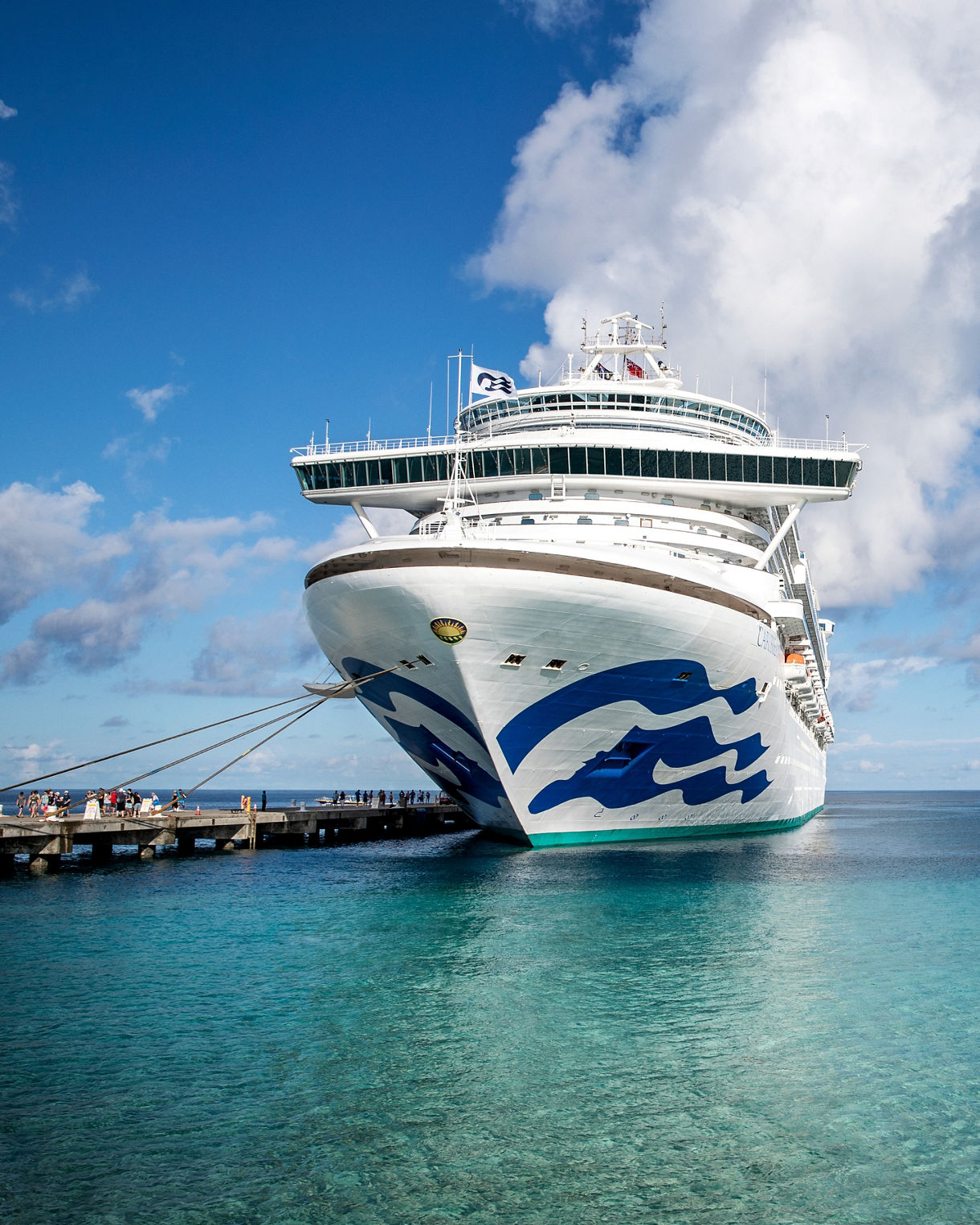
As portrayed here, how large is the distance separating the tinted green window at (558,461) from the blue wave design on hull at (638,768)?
8102 millimetres

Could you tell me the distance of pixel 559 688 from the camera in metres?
22.5

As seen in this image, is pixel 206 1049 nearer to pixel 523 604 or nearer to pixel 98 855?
pixel 523 604

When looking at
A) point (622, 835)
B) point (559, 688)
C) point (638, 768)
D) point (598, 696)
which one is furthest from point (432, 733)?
point (622, 835)

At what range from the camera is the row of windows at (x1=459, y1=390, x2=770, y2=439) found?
110 feet

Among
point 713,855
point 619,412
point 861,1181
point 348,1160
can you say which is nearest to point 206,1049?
point 348,1160

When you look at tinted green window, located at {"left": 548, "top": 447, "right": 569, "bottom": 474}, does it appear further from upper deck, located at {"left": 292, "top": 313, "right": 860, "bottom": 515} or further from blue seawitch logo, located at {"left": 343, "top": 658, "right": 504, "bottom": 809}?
blue seawitch logo, located at {"left": 343, "top": 658, "right": 504, "bottom": 809}

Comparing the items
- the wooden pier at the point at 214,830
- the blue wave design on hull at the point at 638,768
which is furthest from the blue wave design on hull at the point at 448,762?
the wooden pier at the point at 214,830

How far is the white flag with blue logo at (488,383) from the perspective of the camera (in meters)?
31.0

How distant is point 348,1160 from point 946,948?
12523 mm

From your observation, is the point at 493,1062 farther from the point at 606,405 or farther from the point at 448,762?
the point at 606,405

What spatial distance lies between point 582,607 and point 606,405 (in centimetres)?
1417

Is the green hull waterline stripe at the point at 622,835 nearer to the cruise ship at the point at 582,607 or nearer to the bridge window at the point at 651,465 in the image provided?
the cruise ship at the point at 582,607

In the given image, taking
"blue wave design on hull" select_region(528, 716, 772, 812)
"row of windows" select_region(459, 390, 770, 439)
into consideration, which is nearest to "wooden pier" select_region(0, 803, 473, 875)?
"blue wave design on hull" select_region(528, 716, 772, 812)

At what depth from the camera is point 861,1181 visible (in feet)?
24.9
